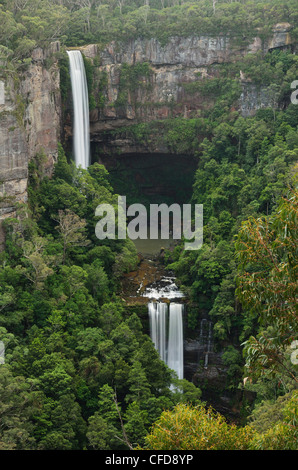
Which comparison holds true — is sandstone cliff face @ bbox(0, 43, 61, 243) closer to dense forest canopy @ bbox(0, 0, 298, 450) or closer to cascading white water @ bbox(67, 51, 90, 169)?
dense forest canopy @ bbox(0, 0, 298, 450)

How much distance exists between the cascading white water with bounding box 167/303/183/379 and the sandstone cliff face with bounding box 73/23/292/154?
46.2 feet

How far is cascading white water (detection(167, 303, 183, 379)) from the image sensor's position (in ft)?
96.1

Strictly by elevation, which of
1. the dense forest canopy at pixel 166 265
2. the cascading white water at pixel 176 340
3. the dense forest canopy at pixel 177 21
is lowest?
the cascading white water at pixel 176 340

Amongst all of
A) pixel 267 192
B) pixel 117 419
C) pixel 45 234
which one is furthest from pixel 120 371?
pixel 267 192

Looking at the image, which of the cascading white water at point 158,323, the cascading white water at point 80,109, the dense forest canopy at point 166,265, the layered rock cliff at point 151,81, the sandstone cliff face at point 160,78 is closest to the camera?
the dense forest canopy at point 166,265

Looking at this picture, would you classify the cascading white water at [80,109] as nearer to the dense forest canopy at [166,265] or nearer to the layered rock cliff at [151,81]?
the layered rock cliff at [151,81]

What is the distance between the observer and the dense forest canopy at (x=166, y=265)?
1219cm

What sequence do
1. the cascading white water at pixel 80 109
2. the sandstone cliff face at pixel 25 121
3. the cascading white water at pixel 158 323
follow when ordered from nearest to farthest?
the sandstone cliff face at pixel 25 121 < the cascading white water at pixel 158 323 < the cascading white water at pixel 80 109

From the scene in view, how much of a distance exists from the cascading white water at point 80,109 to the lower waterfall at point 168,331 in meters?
10.4

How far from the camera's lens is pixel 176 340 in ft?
97.2

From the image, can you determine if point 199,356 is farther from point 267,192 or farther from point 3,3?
point 3,3

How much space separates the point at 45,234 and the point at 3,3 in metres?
11.2

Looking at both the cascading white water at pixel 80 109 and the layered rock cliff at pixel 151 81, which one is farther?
the layered rock cliff at pixel 151 81

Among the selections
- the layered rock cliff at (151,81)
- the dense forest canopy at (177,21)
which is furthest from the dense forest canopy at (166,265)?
the layered rock cliff at (151,81)
